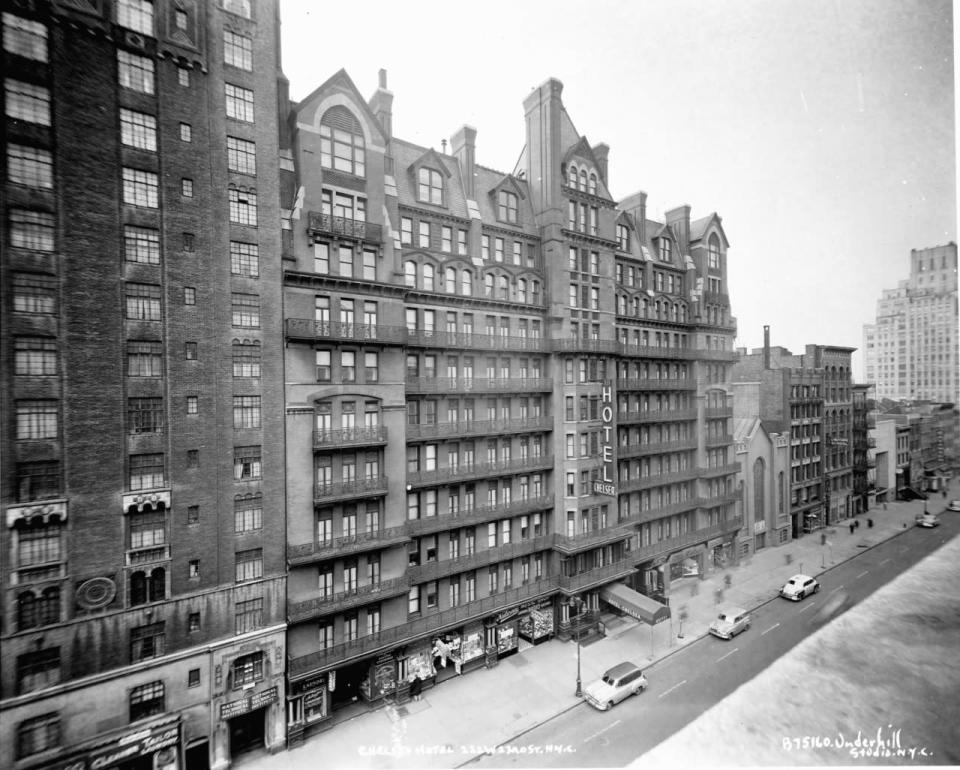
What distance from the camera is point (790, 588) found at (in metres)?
27.3

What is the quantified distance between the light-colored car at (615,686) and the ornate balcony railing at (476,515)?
8014mm

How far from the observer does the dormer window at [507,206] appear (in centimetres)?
2388

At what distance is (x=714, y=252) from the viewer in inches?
1296

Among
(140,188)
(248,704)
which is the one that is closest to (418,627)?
(248,704)

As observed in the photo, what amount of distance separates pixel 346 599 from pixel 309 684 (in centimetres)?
349

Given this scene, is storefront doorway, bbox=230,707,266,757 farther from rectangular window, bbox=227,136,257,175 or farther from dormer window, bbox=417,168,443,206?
dormer window, bbox=417,168,443,206

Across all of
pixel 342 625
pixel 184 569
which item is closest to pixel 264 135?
pixel 184 569

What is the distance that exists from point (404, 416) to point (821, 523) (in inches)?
1739

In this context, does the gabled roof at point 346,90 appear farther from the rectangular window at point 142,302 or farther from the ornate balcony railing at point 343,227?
the rectangular window at point 142,302

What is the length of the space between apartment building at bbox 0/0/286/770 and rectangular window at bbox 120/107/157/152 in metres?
0.08

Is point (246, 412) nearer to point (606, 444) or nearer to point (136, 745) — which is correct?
point (136, 745)

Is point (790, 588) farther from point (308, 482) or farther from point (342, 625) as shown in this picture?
point (308, 482)

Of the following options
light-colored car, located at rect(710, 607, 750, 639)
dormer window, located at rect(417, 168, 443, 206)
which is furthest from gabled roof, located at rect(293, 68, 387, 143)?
light-colored car, located at rect(710, 607, 750, 639)

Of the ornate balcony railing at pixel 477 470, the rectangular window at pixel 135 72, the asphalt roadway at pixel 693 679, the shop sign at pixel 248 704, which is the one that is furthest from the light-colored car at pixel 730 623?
the rectangular window at pixel 135 72
